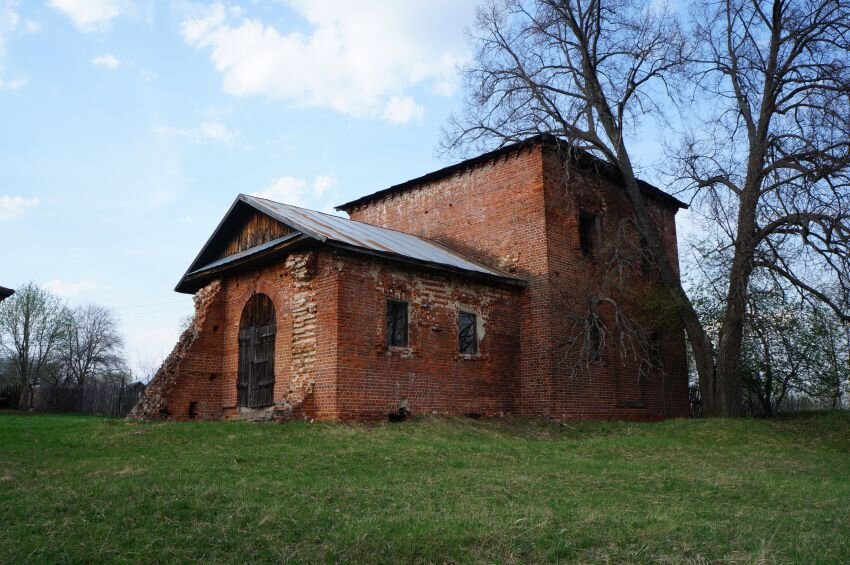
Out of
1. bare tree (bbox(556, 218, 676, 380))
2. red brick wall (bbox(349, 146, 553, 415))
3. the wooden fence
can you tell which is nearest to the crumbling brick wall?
red brick wall (bbox(349, 146, 553, 415))

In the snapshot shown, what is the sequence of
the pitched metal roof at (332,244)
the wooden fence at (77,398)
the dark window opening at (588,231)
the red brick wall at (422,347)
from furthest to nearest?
1. the wooden fence at (77,398)
2. the dark window opening at (588,231)
3. the pitched metal roof at (332,244)
4. the red brick wall at (422,347)

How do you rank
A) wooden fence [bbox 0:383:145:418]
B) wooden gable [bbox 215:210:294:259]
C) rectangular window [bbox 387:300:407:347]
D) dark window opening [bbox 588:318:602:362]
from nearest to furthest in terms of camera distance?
1. rectangular window [bbox 387:300:407:347]
2. wooden gable [bbox 215:210:294:259]
3. dark window opening [bbox 588:318:602:362]
4. wooden fence [bbox 0:383:145:418]

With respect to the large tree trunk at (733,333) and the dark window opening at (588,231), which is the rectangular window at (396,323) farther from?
the large tree trunk at (733,333)

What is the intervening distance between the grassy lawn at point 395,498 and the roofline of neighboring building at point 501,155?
8.28 m

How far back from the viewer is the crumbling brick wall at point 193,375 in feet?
50.8

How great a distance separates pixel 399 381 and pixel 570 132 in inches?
304

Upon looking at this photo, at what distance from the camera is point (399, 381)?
14.5m

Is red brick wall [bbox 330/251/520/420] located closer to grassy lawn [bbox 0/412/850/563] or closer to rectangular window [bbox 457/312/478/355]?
rectangular window [bbox 457/312/478/355]

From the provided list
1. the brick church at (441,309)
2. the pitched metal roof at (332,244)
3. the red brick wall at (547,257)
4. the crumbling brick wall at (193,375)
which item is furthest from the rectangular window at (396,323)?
the crumbling brick wall at (193,375)

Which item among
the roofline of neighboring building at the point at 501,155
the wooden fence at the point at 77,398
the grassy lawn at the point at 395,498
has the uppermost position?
the roofline of neighboring building at the point at 501,155

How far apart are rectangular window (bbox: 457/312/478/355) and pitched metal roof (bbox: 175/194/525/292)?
3.48ft

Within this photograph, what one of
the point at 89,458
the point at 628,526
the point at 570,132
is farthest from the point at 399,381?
the point at 628,526

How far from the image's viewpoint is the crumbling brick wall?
610 inches

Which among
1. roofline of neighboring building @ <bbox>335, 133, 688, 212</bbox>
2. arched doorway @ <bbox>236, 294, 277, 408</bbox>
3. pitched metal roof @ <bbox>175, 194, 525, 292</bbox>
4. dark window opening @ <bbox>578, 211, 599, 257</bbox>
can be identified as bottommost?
arched doorway @ <bbox>236, 294, 277, 408</bbox>
